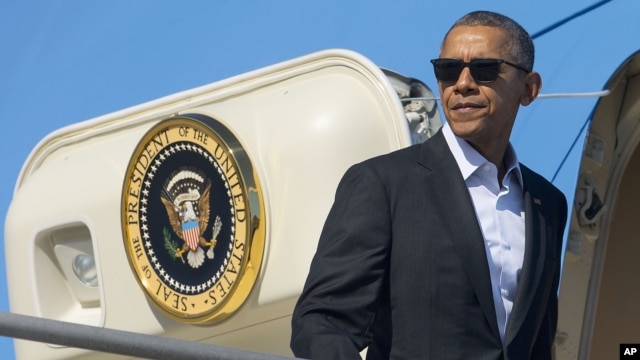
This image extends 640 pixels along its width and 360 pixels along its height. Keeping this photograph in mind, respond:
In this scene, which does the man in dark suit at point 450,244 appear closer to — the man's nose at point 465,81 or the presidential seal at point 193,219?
the man's nose at point 465,81

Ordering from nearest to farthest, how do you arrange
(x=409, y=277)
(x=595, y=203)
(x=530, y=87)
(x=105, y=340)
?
(x=105, y=340) → (x=409, y=277) → (x=530, y=87) → (x=595, y=203)

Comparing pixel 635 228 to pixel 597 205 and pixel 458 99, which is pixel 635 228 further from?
pixel 458 99

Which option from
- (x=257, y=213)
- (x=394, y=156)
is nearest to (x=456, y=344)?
(x=394, y=156)

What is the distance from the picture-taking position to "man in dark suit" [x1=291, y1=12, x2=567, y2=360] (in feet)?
5.53

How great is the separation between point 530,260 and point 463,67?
28cm

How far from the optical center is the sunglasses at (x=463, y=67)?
5.74ft

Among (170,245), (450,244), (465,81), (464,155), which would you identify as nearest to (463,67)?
(465,81)

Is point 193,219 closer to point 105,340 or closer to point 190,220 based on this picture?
point 190,220

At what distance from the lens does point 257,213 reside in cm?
245

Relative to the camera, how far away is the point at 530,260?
1.76m

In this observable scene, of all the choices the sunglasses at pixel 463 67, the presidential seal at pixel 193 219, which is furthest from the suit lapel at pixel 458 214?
the presidential seal at pixel 193 219

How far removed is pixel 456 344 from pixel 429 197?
201 millimetres

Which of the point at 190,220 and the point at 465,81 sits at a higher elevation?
the point at 465,81

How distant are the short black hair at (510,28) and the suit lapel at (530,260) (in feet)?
0.59
